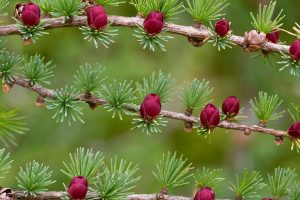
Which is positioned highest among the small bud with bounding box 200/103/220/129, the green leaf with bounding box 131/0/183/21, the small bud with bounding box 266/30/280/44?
the green leaf with bounding box 131/0/183/21

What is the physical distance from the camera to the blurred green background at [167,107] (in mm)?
4918

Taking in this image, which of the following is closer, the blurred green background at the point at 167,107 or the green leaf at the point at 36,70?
the green leaf at the point at 36,70

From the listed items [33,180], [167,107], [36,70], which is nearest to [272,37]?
[36,70]

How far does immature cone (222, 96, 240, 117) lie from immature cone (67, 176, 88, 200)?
509 mm

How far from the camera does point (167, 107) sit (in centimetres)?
568

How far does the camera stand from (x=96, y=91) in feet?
7.53

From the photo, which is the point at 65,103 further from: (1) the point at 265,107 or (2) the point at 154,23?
(1) the point at 265,107

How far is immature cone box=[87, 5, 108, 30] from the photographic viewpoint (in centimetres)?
219

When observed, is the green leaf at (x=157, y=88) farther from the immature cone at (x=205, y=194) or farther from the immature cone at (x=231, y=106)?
the immature cone at (x=205, y=194)

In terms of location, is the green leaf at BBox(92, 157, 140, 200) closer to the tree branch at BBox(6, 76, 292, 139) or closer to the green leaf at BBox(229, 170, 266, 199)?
the tree branch at BBox(6, 76, 292, 139)

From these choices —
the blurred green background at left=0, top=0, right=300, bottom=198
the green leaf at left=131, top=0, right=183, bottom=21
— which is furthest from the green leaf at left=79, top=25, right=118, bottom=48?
the blurred green background at left=0, top=0, right=300, bottom=198

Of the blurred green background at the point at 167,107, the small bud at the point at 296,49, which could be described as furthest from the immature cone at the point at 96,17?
the blurred green background at the point at 167,107

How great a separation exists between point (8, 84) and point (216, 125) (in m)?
0.64

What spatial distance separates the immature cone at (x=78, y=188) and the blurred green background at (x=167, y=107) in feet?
8.48
